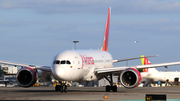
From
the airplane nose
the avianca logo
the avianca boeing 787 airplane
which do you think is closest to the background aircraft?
the avianca boeing 787 airplane

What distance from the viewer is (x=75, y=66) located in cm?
3494

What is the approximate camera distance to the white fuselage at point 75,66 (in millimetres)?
33350

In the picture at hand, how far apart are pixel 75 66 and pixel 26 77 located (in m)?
6.14

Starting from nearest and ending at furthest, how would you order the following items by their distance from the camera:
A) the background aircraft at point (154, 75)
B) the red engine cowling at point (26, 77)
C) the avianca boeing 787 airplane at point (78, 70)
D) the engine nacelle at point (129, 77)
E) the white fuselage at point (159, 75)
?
the avianca boeing 787 airplane at point (78, 70), the engine nacelle at point (129, 77), the red engine cowling at point (26, 77), the background aircraft at point (154, 75), the white fuselage at point (159, 75)

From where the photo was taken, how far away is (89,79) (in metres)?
38.9

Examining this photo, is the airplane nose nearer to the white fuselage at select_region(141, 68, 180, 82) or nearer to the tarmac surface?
the tarmac surface

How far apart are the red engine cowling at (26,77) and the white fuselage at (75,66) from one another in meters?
4.05

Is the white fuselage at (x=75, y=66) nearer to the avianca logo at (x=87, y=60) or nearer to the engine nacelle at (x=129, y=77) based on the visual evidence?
the avianca logo at (x=87, y=60)

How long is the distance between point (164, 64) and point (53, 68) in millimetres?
12202

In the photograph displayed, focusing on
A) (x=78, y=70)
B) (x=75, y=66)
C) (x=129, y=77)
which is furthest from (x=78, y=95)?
(x=129, y=77)

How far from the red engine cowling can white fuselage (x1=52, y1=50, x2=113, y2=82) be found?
4055 millimetres

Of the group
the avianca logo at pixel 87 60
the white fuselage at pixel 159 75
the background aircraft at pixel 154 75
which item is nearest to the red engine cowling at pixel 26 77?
the avianca logo at pixel 87 60

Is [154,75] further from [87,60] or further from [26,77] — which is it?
[26,77]

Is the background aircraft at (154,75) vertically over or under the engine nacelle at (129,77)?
over
